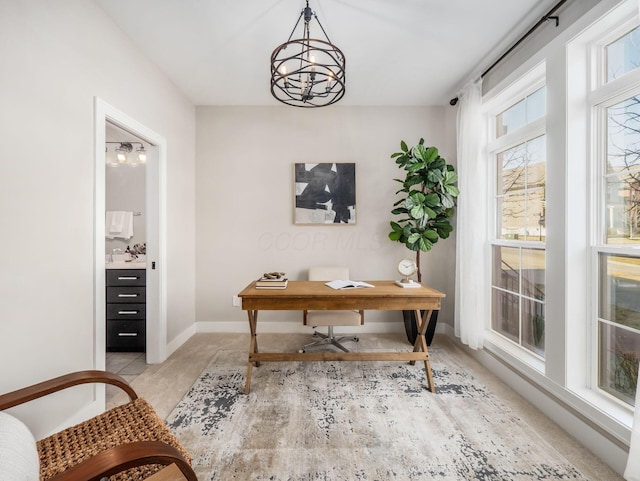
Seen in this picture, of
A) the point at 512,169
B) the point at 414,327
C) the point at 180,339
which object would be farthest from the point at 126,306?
the point at 512,169

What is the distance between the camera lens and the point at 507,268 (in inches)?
110

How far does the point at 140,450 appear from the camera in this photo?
37.8 inches

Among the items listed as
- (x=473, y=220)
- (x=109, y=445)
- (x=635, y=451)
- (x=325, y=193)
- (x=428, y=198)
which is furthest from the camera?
(x=325, y=193)

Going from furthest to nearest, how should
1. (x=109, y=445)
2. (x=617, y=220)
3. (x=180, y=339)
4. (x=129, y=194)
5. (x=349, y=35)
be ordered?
(x=129, y=194) < (x=180, y=339) < (x=349, y=35) < (x=617, y=220) < (x=109, y=445)

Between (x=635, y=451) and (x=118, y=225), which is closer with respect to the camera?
(x=635, y=451)

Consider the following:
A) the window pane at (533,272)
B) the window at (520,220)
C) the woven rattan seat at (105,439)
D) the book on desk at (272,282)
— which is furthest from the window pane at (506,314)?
the woven rattan seat at (105,439)

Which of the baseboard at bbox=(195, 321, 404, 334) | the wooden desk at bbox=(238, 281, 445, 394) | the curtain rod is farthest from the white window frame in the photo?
the baseboard at bbox=(195, 321, 404, 334)

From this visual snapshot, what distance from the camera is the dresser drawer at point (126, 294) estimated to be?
3119mm

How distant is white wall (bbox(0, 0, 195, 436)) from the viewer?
1.50 meters

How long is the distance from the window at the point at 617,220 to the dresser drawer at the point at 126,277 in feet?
12.4

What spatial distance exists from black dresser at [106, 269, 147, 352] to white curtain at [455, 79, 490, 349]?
127 inches

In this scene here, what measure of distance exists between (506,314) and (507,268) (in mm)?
436

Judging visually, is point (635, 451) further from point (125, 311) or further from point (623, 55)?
point (125, 311)

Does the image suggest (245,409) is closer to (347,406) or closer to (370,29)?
(347,406)
